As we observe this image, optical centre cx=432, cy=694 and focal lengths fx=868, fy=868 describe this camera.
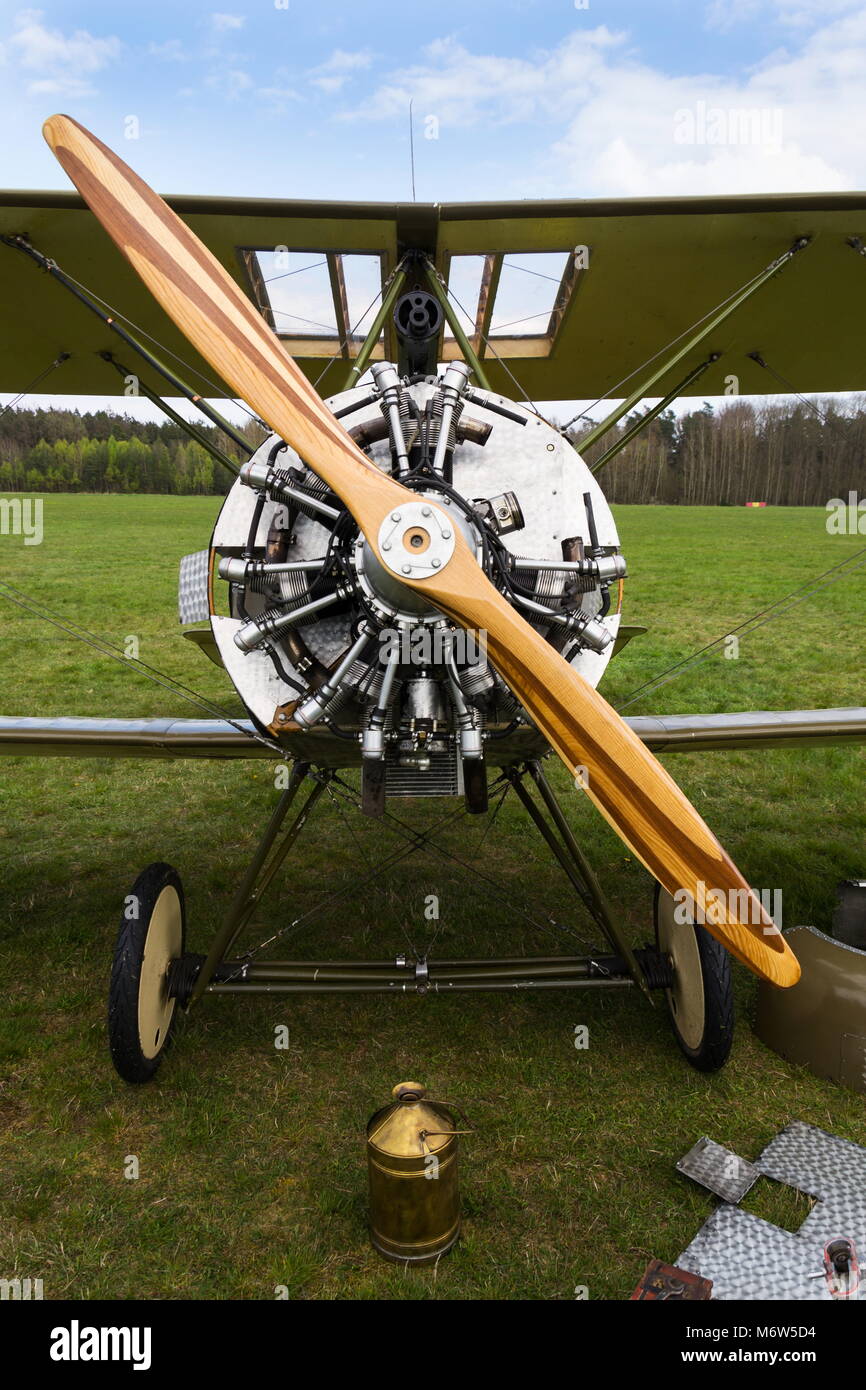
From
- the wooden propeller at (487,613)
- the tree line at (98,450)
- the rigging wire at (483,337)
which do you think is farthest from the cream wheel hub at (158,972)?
the tree line at (98,450)

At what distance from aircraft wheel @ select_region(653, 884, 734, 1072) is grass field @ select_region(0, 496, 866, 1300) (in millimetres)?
136

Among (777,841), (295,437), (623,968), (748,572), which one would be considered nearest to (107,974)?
(623,968)

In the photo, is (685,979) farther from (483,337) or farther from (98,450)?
(98,450)

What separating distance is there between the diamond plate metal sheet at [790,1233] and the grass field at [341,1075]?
0.31ft

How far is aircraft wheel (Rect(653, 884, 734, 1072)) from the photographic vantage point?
3506 mm

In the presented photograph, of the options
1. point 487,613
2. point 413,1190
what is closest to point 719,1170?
point 413,1190

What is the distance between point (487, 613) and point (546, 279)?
2.61 m

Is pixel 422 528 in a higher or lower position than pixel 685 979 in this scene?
higher

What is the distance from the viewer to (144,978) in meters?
3.57

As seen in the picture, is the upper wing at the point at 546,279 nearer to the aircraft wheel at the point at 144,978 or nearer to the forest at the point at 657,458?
the aircraft wheel at the point at 144,978

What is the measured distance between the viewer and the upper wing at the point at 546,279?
3.45 metres
